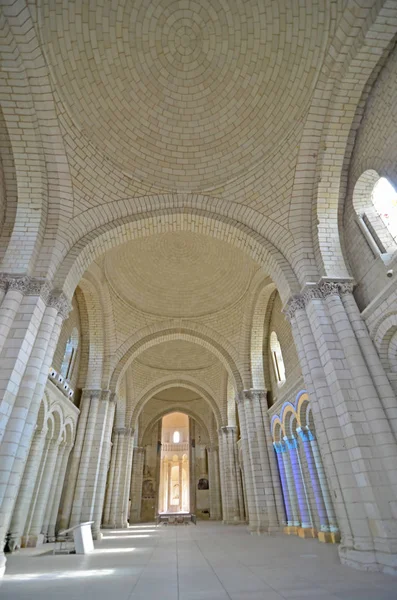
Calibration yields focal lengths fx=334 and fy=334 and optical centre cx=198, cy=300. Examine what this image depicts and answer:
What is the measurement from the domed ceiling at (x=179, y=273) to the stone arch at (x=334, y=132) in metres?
6.13

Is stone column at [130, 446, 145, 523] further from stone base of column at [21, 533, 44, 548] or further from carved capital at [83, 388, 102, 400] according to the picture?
stone base of column at [21, 533, 44, 548]

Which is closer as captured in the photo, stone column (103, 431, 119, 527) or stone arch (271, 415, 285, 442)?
stone arch (271, 415, 285, 442)

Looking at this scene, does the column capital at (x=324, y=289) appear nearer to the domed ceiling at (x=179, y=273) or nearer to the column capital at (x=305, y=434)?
the column capital at (x=305, y=434)

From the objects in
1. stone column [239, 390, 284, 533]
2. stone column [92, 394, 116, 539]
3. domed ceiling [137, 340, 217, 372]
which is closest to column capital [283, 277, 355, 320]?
stone column [239, 390, 284, 533]

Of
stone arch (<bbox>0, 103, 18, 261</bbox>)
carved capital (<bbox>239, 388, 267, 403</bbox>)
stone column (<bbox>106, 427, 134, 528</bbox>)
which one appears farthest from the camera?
stone column (<bbox>106, 427, 134, 528</bbox>)

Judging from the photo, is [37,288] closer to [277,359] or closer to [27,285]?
[27,285]

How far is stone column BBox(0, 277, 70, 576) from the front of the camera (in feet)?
21.2

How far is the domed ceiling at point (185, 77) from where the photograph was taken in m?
8.37

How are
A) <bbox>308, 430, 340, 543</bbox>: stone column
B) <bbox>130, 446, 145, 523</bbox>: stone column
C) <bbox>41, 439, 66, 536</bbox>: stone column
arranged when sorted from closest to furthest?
<bbox>308, 430, 340, 543</bbox>: stone column < <bbox>41, 439, 66, 536</bbox>: stone column < <bbox>130, 446, 145, 523</bbox>: stone column

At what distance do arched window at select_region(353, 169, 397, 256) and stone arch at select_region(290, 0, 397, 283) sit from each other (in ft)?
1.91

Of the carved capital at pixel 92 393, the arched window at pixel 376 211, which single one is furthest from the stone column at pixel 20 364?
the arched window at pixel 376 211

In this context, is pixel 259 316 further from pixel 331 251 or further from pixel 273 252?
pixel 331 251

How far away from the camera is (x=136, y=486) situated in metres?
27.3

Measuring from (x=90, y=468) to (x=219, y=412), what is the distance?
11792 mm
